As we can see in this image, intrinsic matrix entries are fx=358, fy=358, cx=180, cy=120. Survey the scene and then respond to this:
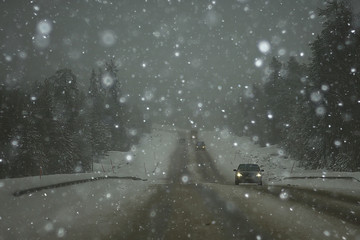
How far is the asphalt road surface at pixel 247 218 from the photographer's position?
7703 millimetres

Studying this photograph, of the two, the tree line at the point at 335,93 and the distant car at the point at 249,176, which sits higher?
the tree line at the point at 335,93

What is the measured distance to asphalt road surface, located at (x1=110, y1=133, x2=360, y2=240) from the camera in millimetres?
7703

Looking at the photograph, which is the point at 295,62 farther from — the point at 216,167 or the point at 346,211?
the point at 346,211

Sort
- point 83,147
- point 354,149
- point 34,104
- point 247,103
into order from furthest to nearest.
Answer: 1. point 247,103
2. point 83,147
3. point 34,104
4. point 354,149

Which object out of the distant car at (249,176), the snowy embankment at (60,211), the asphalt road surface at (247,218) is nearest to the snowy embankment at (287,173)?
the distant car at (249,176)

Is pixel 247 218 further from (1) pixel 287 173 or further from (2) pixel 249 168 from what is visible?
(1) pixel 287 173

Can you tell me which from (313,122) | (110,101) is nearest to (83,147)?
(110,101)

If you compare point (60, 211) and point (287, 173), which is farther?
point (287, 173)

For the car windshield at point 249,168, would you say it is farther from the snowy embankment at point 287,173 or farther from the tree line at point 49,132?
the tree line at point 49,132

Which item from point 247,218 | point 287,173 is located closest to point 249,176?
point 287,173

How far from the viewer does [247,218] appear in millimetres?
9484

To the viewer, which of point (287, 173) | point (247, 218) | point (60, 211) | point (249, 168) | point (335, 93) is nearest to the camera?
point (247, 218)

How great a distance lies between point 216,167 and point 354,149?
21.7m

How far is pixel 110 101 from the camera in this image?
80.2m
